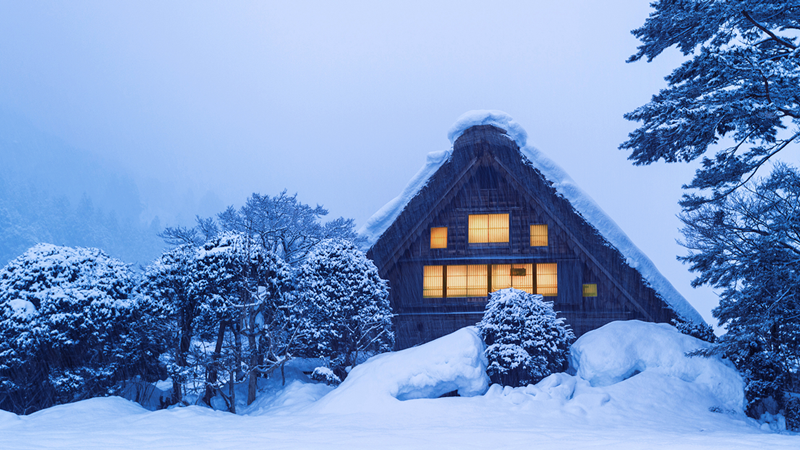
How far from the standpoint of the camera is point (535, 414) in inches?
349

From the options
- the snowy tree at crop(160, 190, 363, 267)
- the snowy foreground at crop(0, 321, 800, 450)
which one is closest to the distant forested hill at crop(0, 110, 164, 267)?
the snowy tree at crop(160, 190, 363, 267)

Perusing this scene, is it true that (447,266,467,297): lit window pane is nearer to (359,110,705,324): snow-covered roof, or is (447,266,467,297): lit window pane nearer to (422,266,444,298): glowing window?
(422,266,444,298): glowing window

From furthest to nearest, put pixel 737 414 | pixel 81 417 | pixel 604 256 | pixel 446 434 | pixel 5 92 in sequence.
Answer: pixel 5 92 < pixel 604 256 < pixel 737 414 < pixel 81 417 < pixel 446 434

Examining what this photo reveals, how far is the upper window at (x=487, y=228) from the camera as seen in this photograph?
1633 cm

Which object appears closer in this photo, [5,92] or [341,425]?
[341,425]

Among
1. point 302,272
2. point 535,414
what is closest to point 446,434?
point 535,414

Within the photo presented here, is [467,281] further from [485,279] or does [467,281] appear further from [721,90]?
[721,90]

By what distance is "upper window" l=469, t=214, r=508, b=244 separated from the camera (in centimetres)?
1633

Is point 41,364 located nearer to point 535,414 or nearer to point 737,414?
point 535,414

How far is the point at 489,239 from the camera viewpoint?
16.3 m

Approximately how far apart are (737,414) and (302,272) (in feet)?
30.8

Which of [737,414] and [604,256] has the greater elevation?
[604,256]

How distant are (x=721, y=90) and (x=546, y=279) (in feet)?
31.1

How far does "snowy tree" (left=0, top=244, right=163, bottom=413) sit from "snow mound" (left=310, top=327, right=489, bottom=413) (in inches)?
173
